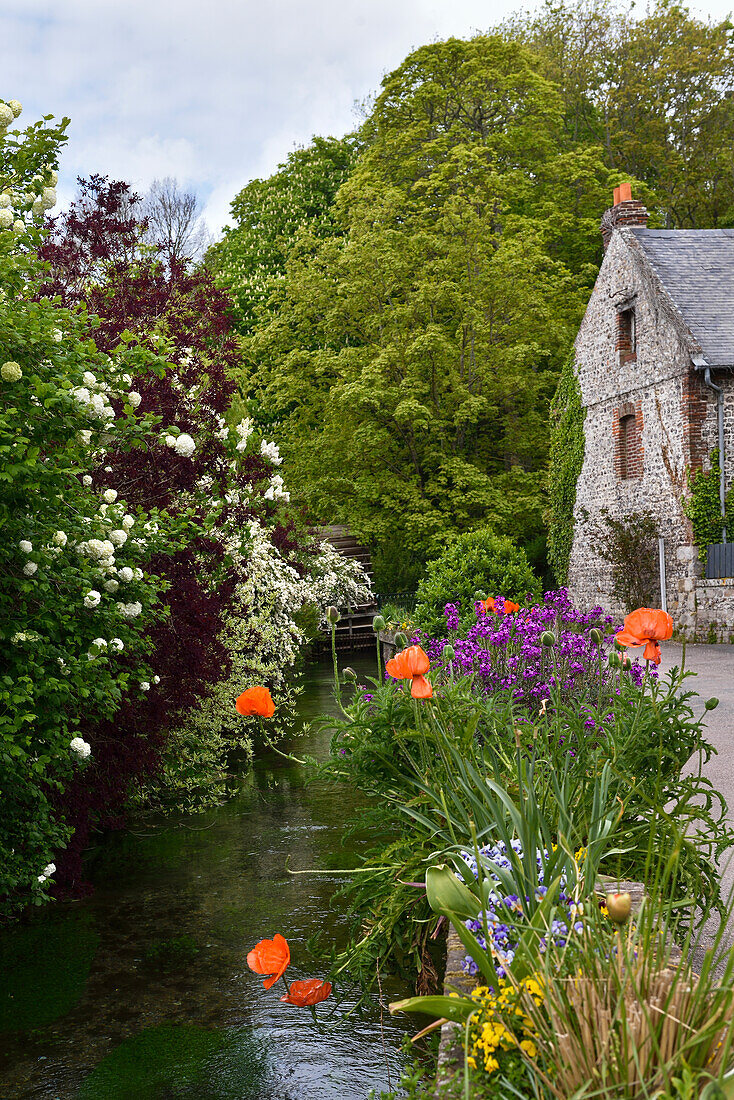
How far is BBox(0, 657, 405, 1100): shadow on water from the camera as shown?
11.4 feet

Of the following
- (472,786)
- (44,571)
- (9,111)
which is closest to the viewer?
(472,786)

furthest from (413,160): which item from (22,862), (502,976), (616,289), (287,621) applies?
(502,976)

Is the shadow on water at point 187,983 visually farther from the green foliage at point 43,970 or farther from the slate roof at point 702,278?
the slate roof at point 702,278

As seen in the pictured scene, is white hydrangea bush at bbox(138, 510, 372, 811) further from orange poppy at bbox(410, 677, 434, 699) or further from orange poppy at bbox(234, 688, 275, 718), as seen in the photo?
orange poppy at bbox(410, 677, 434, 699)

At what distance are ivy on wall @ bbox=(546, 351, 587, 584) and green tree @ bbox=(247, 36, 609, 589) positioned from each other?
0.57 meters

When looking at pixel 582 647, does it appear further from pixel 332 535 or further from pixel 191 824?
pixel 332 535

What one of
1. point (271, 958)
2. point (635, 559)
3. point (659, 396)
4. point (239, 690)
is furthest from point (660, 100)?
point (271, 958)

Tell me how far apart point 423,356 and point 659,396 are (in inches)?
221

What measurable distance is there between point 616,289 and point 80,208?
14.0 metres

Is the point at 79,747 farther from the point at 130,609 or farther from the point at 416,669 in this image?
the point at 416,669

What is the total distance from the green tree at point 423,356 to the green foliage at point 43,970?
49.9 feet

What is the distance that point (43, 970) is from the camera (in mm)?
4551

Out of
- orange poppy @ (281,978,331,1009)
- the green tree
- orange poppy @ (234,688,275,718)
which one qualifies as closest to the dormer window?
the green tree

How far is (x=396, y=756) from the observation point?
3.74 m
